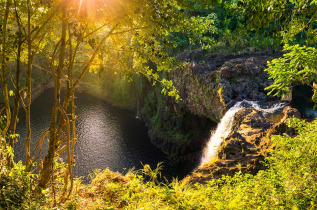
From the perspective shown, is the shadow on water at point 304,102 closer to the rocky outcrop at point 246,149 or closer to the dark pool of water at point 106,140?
the rocky outcrop at point 246,149

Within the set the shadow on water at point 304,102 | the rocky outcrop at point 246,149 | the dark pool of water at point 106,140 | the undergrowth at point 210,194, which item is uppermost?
the shadow on water at point 304,102

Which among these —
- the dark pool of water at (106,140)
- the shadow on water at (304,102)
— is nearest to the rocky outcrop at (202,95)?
the shadow on water at (304,102)

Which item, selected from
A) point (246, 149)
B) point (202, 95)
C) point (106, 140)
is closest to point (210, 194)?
point (246, 149)

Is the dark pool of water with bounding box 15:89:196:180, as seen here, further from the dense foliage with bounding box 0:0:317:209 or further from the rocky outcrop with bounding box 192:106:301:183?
the dense foliage with bounding box 0:0:317:209

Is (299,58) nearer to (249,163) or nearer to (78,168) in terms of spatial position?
(249,163)

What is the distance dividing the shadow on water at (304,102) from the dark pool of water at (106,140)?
9.09 m

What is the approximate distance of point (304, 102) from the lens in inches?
552

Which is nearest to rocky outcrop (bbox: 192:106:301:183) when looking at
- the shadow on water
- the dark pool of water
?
the shadow on water

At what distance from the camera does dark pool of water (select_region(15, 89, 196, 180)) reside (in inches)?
755

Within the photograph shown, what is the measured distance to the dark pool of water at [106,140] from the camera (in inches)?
755

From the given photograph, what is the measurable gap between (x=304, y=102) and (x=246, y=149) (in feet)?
25.1

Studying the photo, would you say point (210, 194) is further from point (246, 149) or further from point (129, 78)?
point (246, 149)

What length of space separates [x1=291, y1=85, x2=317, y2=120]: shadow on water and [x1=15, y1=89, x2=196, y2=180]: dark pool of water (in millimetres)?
9094

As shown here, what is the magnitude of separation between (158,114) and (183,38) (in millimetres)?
10377
